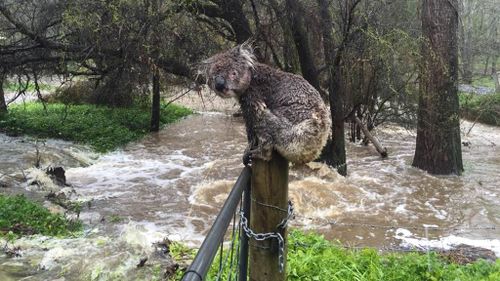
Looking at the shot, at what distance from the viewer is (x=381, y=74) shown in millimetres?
13477

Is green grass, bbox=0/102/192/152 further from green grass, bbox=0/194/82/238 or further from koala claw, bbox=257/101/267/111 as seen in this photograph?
koala claw, bbox=257/101/267/111

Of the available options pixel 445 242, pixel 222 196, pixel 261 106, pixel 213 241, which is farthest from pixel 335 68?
pixel 213 241

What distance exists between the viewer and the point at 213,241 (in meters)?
1.65

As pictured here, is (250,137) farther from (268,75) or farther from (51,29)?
(51,29)

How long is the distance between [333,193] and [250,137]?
312 inches

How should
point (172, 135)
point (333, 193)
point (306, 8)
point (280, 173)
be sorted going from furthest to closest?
point (172, 135) < point (306, 8) < point (333, 193) < point (280, 173)

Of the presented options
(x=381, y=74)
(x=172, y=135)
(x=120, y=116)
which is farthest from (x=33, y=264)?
(x=120, y=116)

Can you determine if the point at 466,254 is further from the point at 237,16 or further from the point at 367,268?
the point at 237,16

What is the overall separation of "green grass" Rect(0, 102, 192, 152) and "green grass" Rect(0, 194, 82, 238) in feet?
22.0

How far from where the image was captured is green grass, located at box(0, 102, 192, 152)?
15594 millimetres

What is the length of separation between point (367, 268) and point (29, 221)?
5137 mm

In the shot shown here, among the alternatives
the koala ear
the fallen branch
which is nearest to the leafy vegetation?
A: the koala ear

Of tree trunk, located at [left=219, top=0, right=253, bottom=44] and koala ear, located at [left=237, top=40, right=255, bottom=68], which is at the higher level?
tree trunk, located at [left=219, top=0, right=253, bottom=44]

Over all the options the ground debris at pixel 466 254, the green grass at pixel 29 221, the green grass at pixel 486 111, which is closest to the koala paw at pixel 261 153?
the ground debris at pixel 466 254
